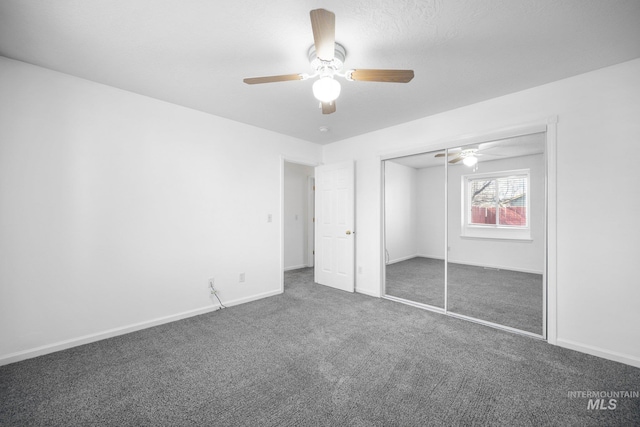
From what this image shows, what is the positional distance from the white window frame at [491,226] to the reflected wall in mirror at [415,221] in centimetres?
58

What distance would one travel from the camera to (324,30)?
55.4 inches

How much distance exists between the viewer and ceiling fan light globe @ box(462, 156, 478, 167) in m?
3.44

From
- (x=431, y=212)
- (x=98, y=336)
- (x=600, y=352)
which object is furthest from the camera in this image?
(x=431, y=212)

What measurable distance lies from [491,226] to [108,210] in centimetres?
498

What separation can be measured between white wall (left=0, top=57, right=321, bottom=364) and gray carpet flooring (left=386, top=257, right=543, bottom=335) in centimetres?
266

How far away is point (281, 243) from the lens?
13.4ft

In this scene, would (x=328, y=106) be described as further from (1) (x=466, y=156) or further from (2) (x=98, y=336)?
(2) (x=98, y=336)

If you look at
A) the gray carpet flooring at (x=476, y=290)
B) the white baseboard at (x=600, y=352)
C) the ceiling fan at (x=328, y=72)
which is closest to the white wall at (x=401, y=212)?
the gray carpet flooring at (x=476, y=290)

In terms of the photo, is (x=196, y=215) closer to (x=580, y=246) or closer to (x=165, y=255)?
(x=165, y=255)

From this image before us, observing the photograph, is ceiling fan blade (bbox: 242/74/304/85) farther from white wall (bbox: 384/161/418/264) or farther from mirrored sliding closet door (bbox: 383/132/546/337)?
white wall (bbox: 384/161/418/264)

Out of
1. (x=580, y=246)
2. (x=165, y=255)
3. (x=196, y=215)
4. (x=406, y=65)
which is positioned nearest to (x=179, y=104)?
(x=196, y=215)

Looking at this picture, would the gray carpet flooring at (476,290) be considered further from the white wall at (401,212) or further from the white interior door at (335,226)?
the white interior door at (335,226)

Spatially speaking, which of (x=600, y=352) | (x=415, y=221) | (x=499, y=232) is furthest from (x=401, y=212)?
(x=600, y=352)

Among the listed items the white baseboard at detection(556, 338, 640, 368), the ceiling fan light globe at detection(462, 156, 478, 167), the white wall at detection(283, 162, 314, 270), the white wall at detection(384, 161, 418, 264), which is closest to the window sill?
the white wall at detection(384, 161, 418, 264)
